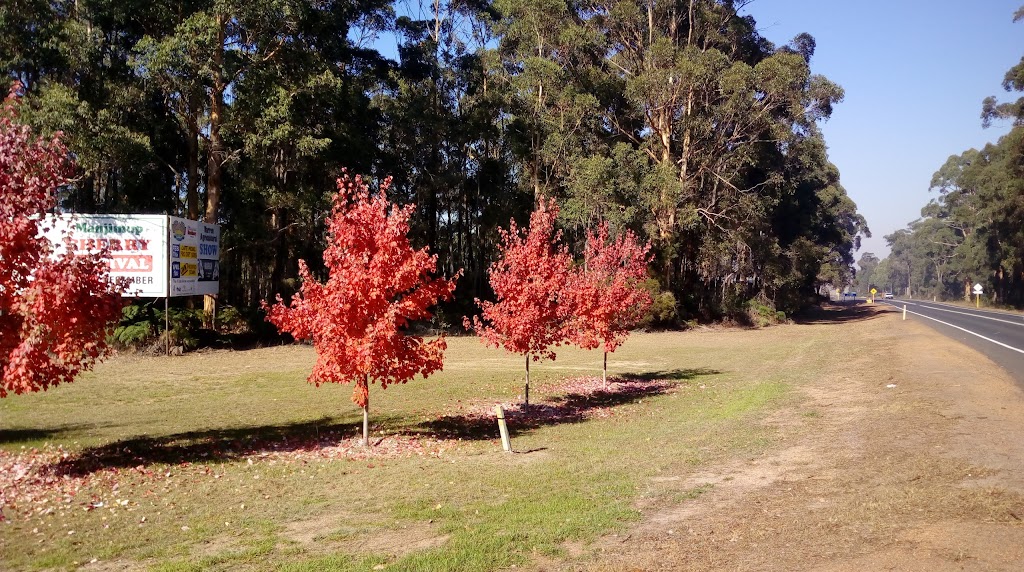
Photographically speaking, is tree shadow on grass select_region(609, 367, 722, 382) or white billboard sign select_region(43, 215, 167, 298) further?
white billboard sign select_region(43, 215, 167, 298)

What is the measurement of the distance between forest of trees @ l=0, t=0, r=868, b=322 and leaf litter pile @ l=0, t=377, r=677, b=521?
18770 millimetres

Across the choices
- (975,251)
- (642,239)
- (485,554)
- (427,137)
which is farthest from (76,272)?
(975,251)

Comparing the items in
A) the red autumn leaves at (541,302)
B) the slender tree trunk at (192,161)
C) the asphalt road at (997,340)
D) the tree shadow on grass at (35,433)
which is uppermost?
the slender tree trunk at (192,161)

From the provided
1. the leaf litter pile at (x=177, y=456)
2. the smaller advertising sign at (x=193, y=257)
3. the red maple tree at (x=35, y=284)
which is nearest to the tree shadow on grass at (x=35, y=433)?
the leaf litter pile at (x=177, y=456)

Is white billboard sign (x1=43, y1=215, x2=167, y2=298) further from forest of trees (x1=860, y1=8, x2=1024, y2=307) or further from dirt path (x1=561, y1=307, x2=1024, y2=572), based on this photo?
forest of trees (x1=860, y1=8, x2=1024, y2=307)

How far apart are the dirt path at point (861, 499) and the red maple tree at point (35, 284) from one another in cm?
775

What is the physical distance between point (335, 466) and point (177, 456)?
289 cm

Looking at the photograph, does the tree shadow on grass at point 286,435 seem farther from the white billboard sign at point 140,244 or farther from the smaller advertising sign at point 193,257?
the smaller advertising sign at point 193,257

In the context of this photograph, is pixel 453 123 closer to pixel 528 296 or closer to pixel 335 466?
pixel 528 296

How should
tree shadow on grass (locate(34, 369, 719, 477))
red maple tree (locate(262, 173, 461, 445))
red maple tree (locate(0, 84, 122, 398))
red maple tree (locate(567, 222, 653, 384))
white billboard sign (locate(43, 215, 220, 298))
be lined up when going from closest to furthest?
1. red maple tree (locate(0, 84, 122, 398))
2. tree shadow on grass (locate(34, 369, 719, 477))
3. red maple tree (locate(262, 173, 461, 445))
4. red maple tree (locate(567, 222, 653, 384))
5. white billboard sign (locate(43, 215, 220, 298))

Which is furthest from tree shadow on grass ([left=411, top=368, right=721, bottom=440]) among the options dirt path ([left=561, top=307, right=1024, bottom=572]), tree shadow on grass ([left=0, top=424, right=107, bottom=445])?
tree shadow on grass ([left=0, top=424, right=107, bottom=445])

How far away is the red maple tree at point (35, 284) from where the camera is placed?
9789 millimetres

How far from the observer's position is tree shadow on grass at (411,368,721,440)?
1520 centimetres

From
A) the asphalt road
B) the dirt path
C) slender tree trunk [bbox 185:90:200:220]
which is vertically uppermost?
slender tree trunk [bbox 185:90:200:220]
